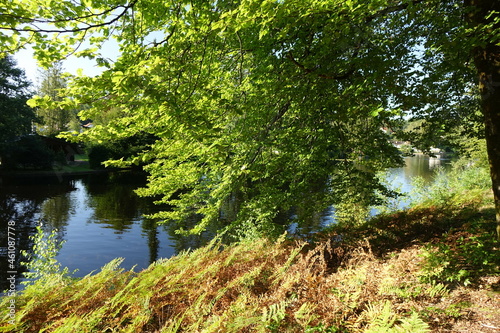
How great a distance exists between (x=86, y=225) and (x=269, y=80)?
17.4 meters

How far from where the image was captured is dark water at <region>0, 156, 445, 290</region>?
44.0 ft

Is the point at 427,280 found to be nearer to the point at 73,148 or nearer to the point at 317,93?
the point at 317,93

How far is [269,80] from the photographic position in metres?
5.99

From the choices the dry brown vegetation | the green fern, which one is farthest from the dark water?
the green fern

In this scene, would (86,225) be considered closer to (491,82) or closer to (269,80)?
(269,80)

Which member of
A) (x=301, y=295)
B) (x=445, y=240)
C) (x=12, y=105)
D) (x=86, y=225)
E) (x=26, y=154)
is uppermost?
(x=12, y=105)

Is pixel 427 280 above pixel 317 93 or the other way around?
the other way around

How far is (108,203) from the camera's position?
23.8m

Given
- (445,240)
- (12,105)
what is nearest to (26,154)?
(12,105)

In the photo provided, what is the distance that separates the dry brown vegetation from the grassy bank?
2 cm

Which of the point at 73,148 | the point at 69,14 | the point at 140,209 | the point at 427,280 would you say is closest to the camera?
the point at 69,14

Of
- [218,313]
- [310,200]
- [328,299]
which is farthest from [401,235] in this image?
[218,313]

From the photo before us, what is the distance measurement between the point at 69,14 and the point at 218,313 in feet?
14.6

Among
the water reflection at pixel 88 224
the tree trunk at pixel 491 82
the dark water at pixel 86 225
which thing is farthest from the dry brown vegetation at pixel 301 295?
the water reflection at pixel 88 224
